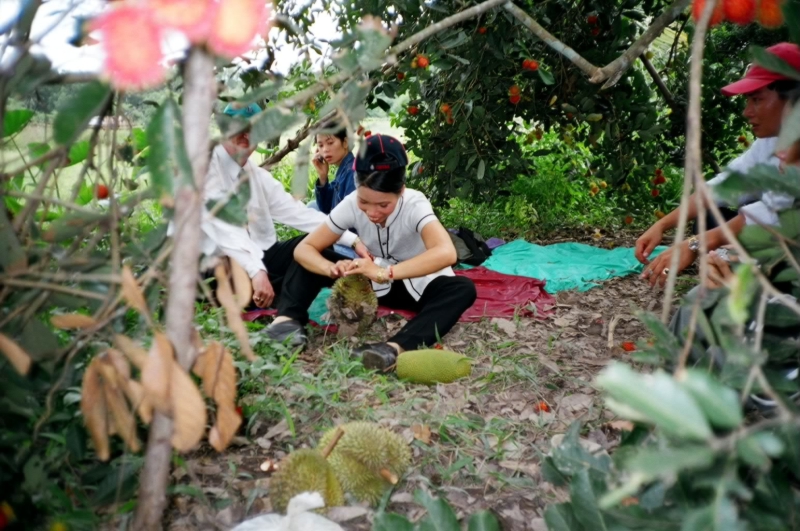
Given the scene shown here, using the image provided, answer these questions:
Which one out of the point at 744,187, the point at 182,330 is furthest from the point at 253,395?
the point at 744,187

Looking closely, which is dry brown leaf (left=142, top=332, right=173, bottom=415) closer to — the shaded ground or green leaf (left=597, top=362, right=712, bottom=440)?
the shaded ground

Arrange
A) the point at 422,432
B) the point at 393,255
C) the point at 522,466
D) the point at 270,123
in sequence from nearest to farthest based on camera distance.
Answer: the point at 270,123
the point at 522,466
the point at 422,432
the point at 393,255

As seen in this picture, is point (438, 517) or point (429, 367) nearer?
point (438, 517)

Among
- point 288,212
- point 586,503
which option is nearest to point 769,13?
point 586,503

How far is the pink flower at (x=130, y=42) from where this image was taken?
2.10ft

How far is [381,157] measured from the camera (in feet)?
7.92

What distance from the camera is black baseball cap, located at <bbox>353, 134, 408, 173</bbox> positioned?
242 cm

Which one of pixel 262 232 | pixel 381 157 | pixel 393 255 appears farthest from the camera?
pixel 262 232

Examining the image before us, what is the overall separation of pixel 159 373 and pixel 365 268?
5.73 feet

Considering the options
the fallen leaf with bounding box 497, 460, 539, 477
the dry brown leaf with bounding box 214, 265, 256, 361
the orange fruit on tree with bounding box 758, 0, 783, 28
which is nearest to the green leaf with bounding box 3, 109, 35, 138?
the dry brown leaf with bounding box 214, 265, 256, 361

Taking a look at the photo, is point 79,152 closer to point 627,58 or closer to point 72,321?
point 72,321

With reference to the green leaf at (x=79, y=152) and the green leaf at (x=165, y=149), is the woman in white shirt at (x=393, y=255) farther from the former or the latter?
the green leaf at (x=165, y=149)

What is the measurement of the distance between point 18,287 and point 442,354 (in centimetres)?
157

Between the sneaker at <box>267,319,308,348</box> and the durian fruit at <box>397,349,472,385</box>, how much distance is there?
0.45m
